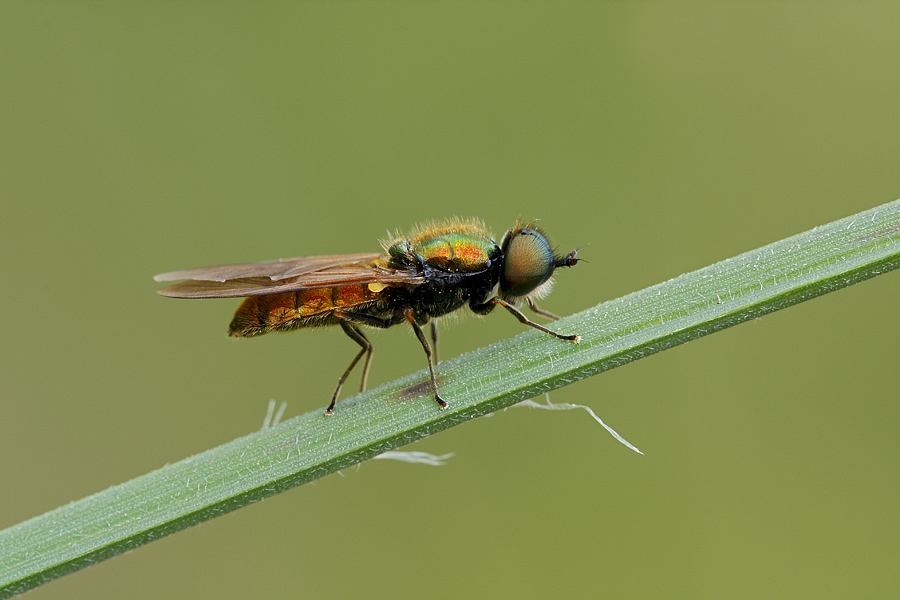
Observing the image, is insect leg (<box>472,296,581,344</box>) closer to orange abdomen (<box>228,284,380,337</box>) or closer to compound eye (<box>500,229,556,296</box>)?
compound eye (<box>500,229,556,296</box>)

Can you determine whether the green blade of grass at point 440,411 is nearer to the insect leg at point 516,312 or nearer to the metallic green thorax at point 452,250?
the insect leg at point 516,312

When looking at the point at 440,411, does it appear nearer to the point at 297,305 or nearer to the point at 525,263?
the point at 525,263

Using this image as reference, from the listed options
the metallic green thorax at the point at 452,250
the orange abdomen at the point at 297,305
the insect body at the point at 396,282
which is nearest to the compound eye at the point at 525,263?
the insect body at the point at 396,282

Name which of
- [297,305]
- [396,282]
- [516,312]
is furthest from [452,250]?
[297,305]

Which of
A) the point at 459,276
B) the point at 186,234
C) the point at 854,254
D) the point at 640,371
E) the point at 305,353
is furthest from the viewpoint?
the point at 186,234

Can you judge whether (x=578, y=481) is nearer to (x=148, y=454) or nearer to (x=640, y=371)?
(x=640, y=371)

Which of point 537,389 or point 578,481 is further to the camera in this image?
point 578,481

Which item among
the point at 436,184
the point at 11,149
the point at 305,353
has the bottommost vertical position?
the point at 305,353

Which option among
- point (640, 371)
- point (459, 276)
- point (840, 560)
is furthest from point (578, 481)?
point (459, 276)
